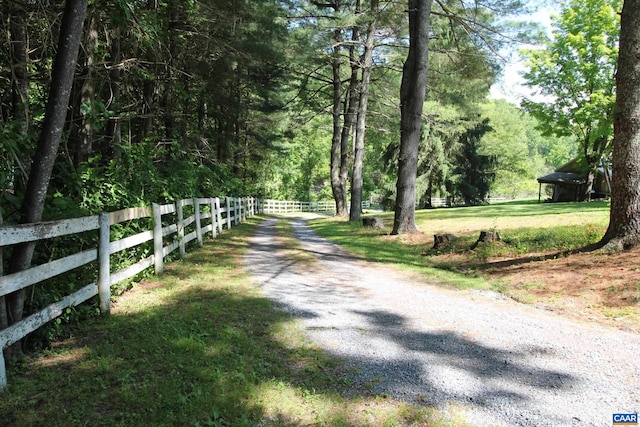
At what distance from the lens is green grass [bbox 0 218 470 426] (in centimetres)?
291

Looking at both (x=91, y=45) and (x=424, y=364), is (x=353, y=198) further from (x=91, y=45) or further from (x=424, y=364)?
(x=424, y=364)

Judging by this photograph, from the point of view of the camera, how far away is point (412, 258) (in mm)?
9938

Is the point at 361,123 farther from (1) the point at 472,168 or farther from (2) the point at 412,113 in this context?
(1) the point at 472,168

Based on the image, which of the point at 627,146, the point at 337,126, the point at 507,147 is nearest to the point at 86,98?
the point at 627,146

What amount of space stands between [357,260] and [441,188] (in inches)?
1018

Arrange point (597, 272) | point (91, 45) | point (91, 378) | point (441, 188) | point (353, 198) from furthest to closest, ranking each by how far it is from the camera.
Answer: point (441, 188)
point (353, 198)
point (91, 45)
point (597, 272)
point (91, 378)

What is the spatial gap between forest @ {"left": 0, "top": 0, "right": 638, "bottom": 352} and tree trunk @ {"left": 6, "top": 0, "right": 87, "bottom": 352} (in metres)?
0.01

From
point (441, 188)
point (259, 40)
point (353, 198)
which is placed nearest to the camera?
point (259, 40)

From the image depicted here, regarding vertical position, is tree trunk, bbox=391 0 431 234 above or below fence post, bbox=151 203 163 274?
above

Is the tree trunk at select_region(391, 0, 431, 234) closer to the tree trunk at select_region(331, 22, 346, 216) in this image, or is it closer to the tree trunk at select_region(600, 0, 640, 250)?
the tree trunk at select_region(600, 0, 640, 250)

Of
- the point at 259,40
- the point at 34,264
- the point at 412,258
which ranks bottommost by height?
the point at 412,258

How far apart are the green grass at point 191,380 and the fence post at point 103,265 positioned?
7.3 inches

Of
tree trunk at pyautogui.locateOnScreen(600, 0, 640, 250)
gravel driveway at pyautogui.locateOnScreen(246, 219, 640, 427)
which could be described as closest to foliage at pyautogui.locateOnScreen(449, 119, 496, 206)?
tree trunk at pyautogui.locateOnScreen(600, 0, 640, 250)

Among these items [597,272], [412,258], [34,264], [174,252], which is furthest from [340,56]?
[34,264]
